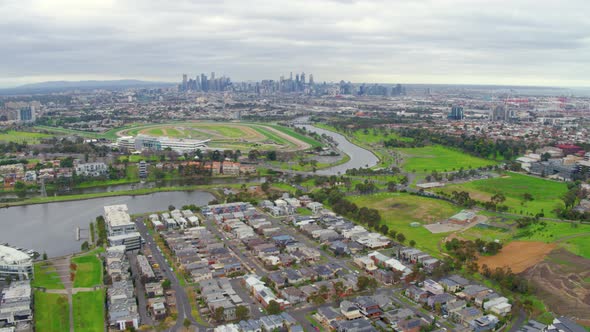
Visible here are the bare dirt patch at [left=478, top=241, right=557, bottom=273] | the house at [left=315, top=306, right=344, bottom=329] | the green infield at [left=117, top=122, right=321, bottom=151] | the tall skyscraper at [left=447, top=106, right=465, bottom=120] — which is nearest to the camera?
the house at [left=315, top=306, right=344, bottom=329]

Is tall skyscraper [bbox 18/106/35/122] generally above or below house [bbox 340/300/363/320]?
above

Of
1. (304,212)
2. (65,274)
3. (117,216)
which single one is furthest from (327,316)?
(117,216)

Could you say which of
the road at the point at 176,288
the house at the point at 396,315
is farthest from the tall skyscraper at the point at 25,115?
the house at the point at 396,315

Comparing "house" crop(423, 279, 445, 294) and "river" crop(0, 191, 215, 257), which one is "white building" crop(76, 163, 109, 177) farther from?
"house" crop(423, 279, 445, 294)

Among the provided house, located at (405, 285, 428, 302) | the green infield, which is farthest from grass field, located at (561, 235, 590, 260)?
the green infield

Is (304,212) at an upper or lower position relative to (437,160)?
lower

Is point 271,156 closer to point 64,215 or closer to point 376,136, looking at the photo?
point 64,215

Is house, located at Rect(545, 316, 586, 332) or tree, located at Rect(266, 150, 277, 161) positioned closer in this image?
house, located at Rect(545, 316, 586, 332)

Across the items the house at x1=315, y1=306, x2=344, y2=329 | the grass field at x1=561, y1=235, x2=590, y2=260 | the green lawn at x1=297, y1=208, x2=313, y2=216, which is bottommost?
the house at x1=315, y1=306, x2=344, y2=329
